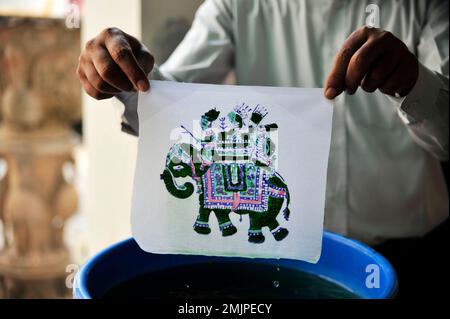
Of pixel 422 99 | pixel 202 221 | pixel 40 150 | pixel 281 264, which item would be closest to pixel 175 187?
pixel 202 221

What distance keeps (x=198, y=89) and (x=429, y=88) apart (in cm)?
25

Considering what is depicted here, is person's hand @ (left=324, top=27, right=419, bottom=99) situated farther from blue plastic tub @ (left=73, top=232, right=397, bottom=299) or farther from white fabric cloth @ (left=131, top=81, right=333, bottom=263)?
blue plastic tub @ (left=73, top=232, right=397, bottom=299)

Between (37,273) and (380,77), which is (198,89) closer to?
(380,77)

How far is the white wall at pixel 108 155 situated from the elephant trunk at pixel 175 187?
11 cm

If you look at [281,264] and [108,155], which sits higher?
[108,155]

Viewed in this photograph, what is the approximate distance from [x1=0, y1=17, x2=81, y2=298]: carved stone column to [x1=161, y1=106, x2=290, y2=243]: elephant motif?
0.81 meters

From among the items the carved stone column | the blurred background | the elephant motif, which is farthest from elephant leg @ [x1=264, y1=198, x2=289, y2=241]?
the carved stone column

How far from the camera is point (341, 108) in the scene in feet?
2.35

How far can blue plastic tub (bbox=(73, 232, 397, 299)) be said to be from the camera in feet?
1.83

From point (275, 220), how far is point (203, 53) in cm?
26

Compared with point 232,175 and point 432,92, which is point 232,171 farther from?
point 432,92

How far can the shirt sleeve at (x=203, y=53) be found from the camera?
25.5 inches

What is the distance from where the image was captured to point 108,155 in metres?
0.79

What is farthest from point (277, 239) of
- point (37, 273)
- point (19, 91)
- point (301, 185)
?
point (19, 91)
